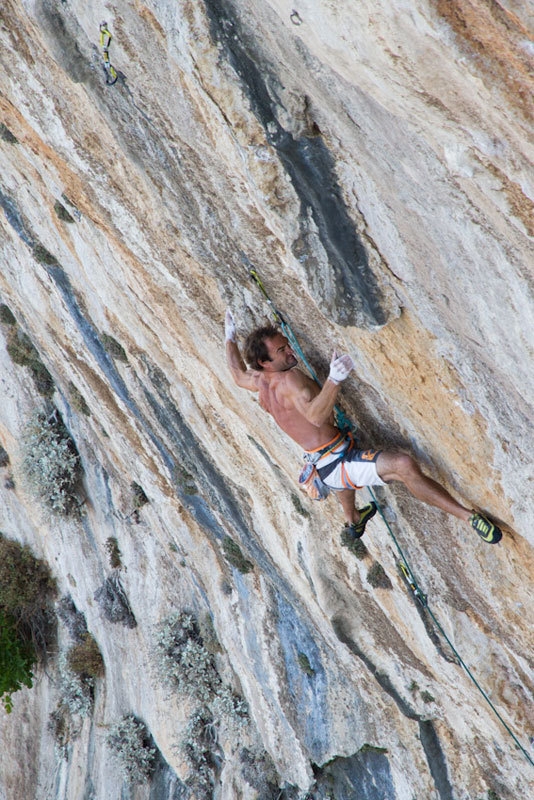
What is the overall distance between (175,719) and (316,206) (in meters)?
10.2

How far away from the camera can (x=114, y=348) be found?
25.9 feet

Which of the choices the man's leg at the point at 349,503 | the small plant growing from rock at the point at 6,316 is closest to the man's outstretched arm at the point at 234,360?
the man's leg at the point at 349,503

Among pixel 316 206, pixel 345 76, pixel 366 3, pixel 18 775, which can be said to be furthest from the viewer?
pixel 18 775

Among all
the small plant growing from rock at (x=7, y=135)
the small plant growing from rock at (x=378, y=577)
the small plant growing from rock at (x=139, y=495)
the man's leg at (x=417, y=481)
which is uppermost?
the man's leg at (x=417, y=481)

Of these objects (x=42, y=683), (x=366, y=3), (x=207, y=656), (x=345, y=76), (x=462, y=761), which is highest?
(x=366, y=3)

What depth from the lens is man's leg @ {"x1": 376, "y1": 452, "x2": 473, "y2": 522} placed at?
15.0 ft

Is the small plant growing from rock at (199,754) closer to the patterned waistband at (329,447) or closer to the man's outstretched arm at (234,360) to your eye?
the patterned waistband at (329,447)

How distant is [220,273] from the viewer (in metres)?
5.29

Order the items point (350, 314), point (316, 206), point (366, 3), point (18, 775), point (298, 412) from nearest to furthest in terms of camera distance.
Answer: point (366, 3)
point (316, 206)
point (350, 314)
point (298, 412)
point (18, 775)

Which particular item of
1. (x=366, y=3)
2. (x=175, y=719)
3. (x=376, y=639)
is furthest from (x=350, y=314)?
(x=175, y=719)

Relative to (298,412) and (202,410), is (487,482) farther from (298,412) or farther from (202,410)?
(202,410)

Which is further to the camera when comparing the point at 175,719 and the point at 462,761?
the point at 175,719

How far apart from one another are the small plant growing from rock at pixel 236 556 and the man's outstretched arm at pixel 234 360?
4.30 m

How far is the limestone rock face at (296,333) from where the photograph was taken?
3.27m
